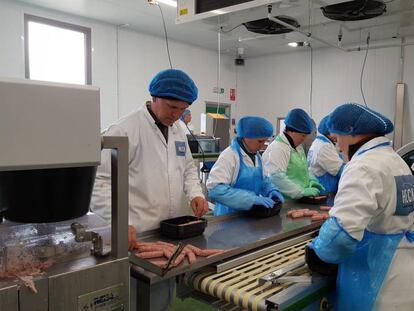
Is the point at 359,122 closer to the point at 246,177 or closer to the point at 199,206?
the point at 199,206

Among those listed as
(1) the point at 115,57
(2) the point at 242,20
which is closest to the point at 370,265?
(2) the point at 242,20

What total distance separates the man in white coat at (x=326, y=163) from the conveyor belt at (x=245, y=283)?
173 centimetres

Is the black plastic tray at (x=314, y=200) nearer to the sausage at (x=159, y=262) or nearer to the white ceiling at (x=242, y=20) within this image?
the white ceiling at (x=242, y=20)

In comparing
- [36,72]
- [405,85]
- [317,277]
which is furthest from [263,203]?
[405,85]

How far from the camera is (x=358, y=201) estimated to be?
3.76 ft

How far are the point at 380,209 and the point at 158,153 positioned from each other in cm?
91

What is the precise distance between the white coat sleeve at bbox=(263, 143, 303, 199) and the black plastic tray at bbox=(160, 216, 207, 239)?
0.97m

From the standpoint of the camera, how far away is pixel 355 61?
5.90 meters

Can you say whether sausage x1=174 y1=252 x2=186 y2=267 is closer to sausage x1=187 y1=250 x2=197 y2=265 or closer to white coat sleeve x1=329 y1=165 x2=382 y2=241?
sausage x1=187 y1=250 x2=197 y2=265

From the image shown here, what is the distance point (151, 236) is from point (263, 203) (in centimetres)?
66

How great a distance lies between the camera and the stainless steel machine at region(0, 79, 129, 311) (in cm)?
71

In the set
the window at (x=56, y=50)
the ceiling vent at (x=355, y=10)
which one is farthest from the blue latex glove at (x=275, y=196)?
the window at (x=56, y=50)

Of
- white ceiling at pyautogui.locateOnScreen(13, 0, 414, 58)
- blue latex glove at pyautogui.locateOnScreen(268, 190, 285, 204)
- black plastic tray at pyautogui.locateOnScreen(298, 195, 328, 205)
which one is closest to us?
white ceiling at pyautogui.locateOnScreen(13, 0, 414, 58)

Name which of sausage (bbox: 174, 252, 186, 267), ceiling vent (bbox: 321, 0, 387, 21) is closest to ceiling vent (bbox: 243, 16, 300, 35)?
ceiling vent (bbox: 321, 0, 387, 21)
